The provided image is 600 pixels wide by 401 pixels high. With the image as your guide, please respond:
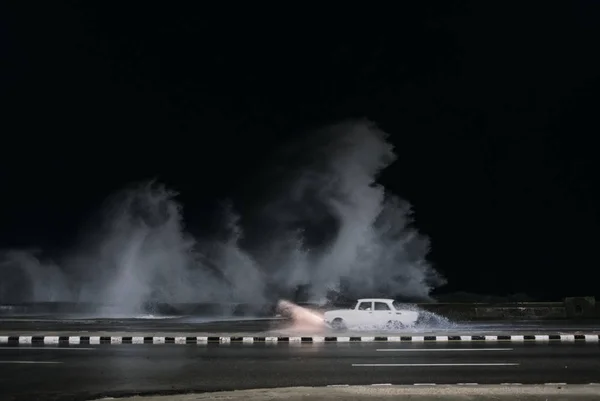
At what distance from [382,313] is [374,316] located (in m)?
0.32

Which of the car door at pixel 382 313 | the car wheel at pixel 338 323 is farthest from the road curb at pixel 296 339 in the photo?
the car wheel at pixel 338 323

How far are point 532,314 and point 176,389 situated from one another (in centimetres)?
2150

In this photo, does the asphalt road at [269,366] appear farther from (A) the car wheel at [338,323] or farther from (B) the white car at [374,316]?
(A) the car wheel at [338,323]

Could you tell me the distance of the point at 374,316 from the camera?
74.9ft

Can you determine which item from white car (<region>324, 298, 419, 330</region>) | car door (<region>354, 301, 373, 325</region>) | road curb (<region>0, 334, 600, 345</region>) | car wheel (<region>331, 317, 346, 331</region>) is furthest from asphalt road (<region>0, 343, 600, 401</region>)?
car wheel (<region>331, 317, 346, 331</region>)

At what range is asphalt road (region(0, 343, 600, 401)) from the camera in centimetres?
1097

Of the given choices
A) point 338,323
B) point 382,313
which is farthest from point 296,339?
point 382,313

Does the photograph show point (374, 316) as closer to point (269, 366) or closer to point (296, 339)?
point (296, 339)

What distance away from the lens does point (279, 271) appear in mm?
44000

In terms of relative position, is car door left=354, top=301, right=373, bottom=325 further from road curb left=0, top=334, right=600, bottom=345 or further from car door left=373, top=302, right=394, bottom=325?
road curb left=0, top=334, right=600, bottom=345

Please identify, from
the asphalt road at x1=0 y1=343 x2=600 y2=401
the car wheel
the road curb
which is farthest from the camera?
the car wheel

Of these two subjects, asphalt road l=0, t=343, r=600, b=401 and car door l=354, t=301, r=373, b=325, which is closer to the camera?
asphalt road l=0, t=343, r=600, b=401

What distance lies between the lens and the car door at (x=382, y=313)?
2280 cm

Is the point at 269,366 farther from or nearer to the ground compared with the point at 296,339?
nearer to the ground
